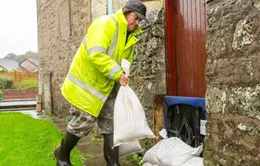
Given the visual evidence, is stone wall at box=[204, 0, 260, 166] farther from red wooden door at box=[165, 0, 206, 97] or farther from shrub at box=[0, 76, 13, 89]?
shrub at box=[0, 76, 13, 89]

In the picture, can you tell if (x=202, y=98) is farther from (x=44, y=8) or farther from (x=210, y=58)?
(x=44, y=8)

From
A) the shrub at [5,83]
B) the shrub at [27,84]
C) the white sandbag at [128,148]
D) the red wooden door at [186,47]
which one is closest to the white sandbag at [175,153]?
the white sandbag at [128,148]

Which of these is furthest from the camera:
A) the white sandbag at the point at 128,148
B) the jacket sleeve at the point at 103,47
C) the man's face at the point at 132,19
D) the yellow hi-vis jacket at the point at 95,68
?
the white sandbag at the point at 128,148

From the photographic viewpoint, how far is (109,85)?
9.33 feet

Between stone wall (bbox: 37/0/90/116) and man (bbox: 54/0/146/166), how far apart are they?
3.37m

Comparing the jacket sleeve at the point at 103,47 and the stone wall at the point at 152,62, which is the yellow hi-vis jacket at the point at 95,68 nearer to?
the jacket sleeve at the point at 103,47

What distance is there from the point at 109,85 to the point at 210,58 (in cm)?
99

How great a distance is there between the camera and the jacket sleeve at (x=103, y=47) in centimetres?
255

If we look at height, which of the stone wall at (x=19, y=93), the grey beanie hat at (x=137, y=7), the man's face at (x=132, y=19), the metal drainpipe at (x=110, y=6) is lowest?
the stone wall at (x=19, y=93)

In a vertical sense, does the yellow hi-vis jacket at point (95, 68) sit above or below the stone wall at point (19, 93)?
above

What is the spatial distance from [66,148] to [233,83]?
1692 millimetres

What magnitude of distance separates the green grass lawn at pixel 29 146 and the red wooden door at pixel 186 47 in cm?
155

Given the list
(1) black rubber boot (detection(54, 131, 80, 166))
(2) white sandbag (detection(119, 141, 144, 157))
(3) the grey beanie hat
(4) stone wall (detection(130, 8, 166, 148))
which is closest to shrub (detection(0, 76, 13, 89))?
(4) stone wall (detection(130, 8, 166, 148))

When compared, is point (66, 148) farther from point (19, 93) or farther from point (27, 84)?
point (27, 84)
